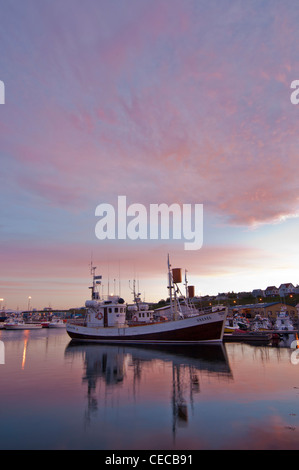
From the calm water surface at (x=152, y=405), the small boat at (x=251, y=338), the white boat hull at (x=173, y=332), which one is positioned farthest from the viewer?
A: the small boat at (x=251, y=338)

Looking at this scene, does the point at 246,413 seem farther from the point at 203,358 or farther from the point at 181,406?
the point at 203,358

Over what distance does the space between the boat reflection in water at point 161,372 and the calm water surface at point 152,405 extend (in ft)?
0.26

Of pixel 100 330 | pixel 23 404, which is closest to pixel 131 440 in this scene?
pixel 23 404

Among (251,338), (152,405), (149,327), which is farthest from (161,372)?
(251,338)

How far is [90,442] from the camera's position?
1261 cm

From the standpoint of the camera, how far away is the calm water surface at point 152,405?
12.8 meters

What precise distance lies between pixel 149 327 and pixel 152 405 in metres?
29.2

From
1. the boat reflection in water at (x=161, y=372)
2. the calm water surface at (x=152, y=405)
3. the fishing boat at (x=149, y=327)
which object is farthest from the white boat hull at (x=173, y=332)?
the calm water surface at (x=152, y=405)

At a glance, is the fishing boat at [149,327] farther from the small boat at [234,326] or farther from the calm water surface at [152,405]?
the calm water surface at [152,405]

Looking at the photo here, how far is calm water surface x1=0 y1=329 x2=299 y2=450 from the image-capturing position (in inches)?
505

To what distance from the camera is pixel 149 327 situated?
152 ft

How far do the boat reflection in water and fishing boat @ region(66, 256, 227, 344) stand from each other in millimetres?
3616
